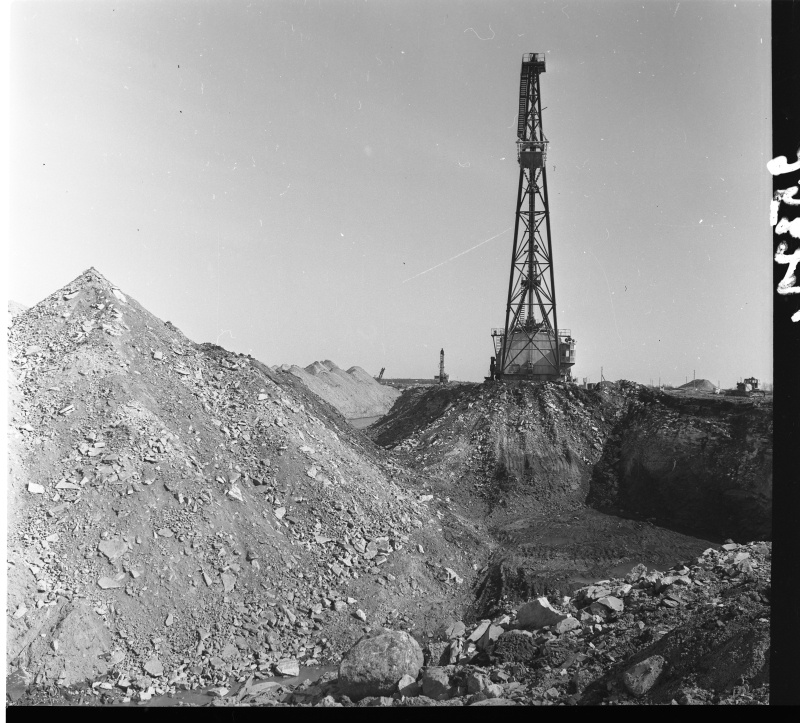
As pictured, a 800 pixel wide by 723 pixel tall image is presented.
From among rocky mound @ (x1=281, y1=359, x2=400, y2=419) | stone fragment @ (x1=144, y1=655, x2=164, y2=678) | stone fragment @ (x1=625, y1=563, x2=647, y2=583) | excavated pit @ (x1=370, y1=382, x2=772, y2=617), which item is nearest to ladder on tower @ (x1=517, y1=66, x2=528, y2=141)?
excavated pit @ (x1=370, y1=382, x2=772, y2=617)

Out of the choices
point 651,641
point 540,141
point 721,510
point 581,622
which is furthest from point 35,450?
point 540,141

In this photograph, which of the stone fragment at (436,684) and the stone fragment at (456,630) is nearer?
the stone fragment at (436,684)

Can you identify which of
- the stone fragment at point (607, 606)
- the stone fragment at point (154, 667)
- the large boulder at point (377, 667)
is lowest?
the stone fragment at point (154, 667)

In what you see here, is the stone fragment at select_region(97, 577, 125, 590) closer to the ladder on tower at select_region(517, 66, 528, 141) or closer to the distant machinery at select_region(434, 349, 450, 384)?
the ladder on tower at select_region(517, 66, 528, 141)

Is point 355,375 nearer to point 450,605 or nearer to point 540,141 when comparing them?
point 540,141

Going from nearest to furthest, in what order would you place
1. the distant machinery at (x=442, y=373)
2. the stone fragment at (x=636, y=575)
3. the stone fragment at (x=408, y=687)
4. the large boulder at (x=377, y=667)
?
the stone fragment at (x=408, y=687)
the large boulder at (x=377, y=667)
the stone fragment at (x=636, y=575)
the distant machinery at (x=442, y=373)

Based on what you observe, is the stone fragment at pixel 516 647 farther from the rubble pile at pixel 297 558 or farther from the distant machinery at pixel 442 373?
the distant machinery at pixel 442 373

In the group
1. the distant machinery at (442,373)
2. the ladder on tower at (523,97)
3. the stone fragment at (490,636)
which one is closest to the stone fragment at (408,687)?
the stone fragment at (490,636)
